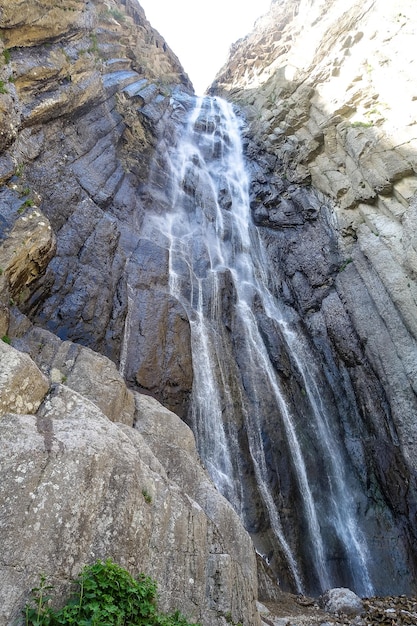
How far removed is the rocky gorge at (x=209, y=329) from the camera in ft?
20.4

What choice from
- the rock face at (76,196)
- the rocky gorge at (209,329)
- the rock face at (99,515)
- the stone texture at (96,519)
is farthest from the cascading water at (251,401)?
the stone texture at (96,519)

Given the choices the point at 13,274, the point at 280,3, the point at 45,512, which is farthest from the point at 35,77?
the point at 280,3

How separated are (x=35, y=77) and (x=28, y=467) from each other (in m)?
19.7

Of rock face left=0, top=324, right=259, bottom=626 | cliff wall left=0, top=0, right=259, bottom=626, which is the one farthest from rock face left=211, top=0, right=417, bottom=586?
rock face left=0, top=324, right=259, bottom=626

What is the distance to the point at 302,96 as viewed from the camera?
1183 inches

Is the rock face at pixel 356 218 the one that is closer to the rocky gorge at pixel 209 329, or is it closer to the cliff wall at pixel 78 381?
the rocky gorge at pixel 209 329

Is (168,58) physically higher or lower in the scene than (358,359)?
higher

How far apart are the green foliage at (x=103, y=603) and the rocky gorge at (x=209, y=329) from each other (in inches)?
8.1

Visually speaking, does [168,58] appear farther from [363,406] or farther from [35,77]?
[363,406]

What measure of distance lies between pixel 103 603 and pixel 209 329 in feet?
49.3

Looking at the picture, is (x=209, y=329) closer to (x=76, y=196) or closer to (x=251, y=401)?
(x=251, y=401)

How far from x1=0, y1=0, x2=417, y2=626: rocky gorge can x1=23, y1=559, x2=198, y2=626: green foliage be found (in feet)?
0.67

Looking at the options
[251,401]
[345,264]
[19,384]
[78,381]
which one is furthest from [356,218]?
[19,384]

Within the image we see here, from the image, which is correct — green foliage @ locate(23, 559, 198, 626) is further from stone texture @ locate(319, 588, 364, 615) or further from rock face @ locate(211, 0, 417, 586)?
rock face @ locate(211, 0, 417, 586)
